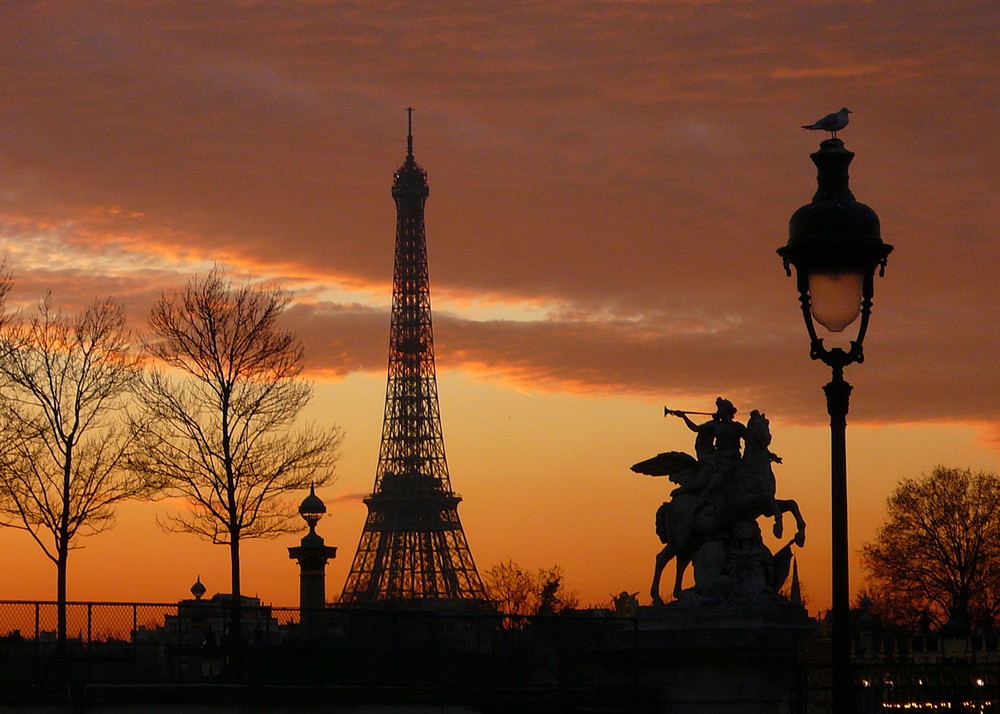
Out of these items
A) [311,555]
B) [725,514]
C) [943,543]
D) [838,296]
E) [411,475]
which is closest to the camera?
[838,296]

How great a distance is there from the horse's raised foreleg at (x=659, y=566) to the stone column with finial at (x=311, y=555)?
84.5 feet

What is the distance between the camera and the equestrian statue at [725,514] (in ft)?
98.6

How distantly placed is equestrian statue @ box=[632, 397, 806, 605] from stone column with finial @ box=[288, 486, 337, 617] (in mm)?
26157

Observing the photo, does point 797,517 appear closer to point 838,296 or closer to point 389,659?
point 389,659

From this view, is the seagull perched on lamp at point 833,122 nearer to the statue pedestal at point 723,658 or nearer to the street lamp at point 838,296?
the street lamp at point 838,296

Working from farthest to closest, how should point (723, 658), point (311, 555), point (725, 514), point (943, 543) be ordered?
point (943, 543)
point (311, 555)
point (725, 514)
point (723, 658)

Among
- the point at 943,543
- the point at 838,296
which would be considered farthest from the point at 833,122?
the point at 943,543

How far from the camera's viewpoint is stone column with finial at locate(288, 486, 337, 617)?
56.4 metres

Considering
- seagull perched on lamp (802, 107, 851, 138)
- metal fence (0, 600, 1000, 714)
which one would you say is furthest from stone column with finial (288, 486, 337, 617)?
seagull perched on lamp (802, 107, 851, 138)

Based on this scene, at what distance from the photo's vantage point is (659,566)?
31.7m

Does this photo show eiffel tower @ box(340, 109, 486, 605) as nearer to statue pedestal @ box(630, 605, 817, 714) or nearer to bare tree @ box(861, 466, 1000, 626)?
bare tree @ box(861, 466, 1000, 626)

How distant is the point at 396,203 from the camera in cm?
14112

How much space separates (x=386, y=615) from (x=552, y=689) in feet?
9.60

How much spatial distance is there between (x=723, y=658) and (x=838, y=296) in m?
16.0
